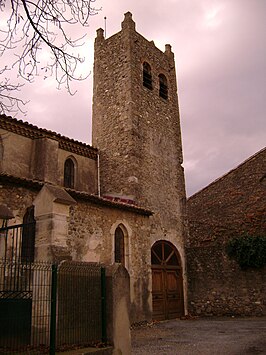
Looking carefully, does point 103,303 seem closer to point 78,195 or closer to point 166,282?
point 78,195

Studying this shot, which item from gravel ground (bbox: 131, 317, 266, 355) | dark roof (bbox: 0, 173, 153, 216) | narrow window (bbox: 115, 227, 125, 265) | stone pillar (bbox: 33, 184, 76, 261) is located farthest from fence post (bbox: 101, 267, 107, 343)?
narrow window (bbox: 115, 227, 125, 265)

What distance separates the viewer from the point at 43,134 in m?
15.6

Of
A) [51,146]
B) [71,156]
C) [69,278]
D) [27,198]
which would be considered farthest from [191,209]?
[69,278]

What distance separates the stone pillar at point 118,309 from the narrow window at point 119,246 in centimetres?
605

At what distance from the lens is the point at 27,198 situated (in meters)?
11.3

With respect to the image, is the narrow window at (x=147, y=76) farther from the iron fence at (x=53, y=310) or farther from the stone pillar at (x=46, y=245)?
the iron fence at (x=53, y=310)

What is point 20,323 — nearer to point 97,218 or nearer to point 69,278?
point 69,278

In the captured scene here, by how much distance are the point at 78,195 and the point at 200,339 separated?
5849 mm

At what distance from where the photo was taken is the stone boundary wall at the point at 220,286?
1532cm

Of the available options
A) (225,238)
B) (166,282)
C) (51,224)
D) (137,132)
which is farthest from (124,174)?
(51,224)

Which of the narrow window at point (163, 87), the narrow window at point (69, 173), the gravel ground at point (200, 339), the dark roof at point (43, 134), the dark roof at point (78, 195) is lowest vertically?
the gravel ground at point (200, 339)

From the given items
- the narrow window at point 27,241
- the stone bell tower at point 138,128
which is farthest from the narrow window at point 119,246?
the narrow window at point 27,241

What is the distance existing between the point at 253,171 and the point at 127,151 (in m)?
6.80

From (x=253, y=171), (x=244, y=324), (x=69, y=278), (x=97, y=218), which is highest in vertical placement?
(x=253, y=171)
